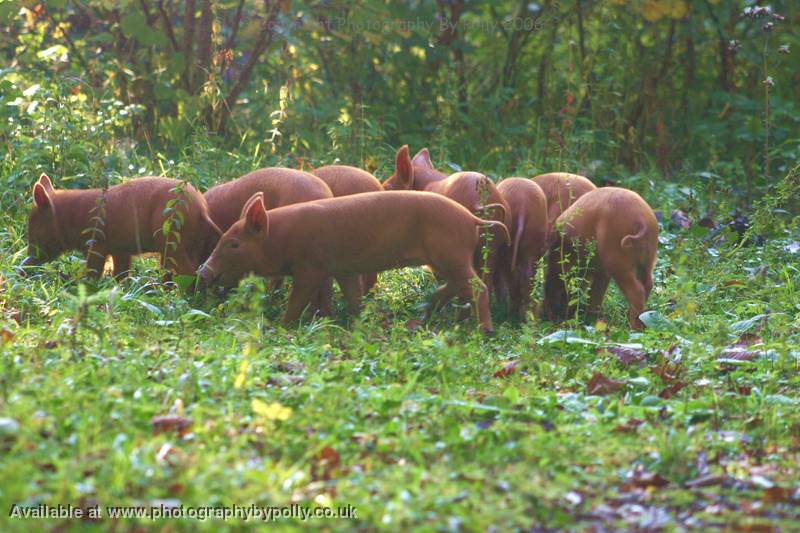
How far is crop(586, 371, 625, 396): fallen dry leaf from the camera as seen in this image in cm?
428

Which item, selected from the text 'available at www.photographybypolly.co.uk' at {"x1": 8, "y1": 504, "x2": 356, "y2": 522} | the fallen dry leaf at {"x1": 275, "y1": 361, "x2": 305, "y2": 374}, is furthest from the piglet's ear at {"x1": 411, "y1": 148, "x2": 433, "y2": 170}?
the text 'available at www.photographybypolly.co.uk' at {"x1": 8, "y1": 504, "x2": 356, "y2": 522}

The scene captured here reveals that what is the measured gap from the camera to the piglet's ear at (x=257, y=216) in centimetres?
542

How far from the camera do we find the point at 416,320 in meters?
5.59

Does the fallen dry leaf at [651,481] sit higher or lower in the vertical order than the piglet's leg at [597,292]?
higher

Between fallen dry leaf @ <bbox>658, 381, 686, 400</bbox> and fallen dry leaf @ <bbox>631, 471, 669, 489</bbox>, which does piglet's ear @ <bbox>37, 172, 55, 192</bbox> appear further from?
fallen dry leaf @ <bbox>631, 471, 669, 489</bbox>

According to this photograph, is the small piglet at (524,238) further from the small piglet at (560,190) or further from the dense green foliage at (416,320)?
the small piglet at (560,190)

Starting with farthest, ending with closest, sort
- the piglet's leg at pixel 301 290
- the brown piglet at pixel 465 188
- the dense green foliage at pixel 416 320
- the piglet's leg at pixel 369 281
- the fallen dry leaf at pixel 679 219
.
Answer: the fallen dry leaf at pixel 679 219
the piglet's leg at pixel 369 281
the brown piglet at pixel 465 188
the piglet's leg at pixel 301 290
the dense green foliage at pixel 416 320

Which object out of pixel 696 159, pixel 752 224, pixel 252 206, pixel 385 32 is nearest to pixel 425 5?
pixel 385 32

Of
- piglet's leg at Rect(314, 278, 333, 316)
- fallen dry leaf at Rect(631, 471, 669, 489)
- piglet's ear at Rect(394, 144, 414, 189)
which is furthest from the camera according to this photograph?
piglet's ear at Rect(394, 144, 414, 189)

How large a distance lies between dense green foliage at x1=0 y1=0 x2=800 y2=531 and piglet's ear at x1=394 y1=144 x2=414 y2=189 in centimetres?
54

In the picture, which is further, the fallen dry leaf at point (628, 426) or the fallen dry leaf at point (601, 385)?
the fallen dry leaf at point (601, 385)

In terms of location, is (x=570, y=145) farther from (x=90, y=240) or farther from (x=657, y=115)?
(x=90, y=240)

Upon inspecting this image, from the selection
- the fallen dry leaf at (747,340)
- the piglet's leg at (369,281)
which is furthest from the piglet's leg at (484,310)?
the fallen dry leaf at (747,340)

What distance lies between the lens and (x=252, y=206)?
541cm
